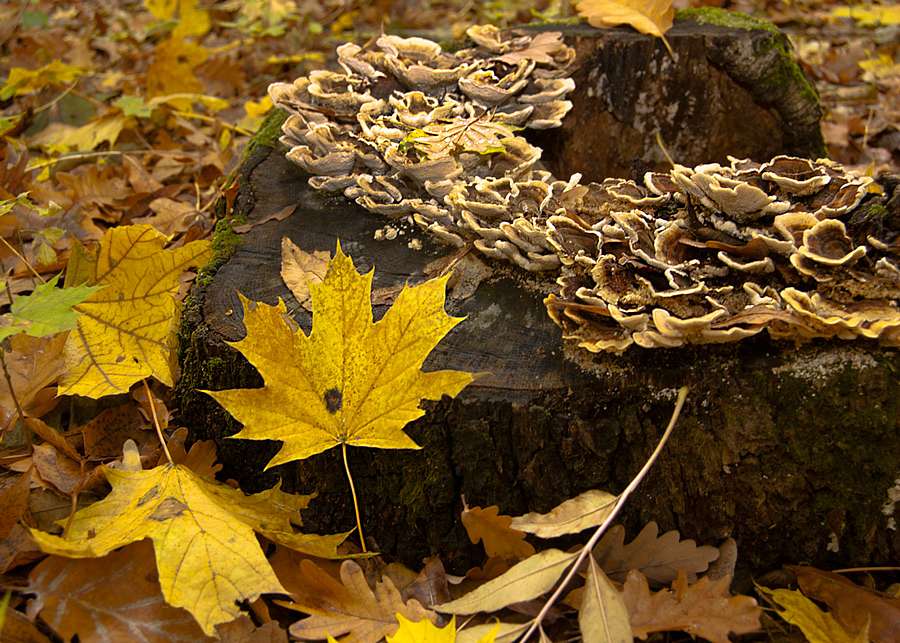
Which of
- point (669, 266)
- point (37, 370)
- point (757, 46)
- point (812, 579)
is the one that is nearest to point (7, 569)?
point (37, 370)

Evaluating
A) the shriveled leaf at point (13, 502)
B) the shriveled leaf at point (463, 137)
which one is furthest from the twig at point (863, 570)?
the shriveled leaf at point (13, 502)

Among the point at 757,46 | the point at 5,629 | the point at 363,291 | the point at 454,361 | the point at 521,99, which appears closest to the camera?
the point at 5,629

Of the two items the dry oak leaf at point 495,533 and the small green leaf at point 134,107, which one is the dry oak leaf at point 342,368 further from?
the small green leaf at point 134,107

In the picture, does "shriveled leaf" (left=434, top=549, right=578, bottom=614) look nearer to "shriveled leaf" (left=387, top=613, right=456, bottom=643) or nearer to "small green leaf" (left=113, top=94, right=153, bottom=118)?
"shriveled leaf" (left=387, top=613, right=456, bottom=643)

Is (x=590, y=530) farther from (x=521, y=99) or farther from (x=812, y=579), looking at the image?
(x=521, y=99)

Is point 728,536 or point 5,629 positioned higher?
point 5,629

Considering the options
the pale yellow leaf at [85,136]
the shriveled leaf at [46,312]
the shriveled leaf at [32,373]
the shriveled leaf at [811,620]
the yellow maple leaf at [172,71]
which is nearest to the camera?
the shriveled leaf at [46,312]

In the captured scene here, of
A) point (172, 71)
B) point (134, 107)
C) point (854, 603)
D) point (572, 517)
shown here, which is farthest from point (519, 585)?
point (172, 71)
